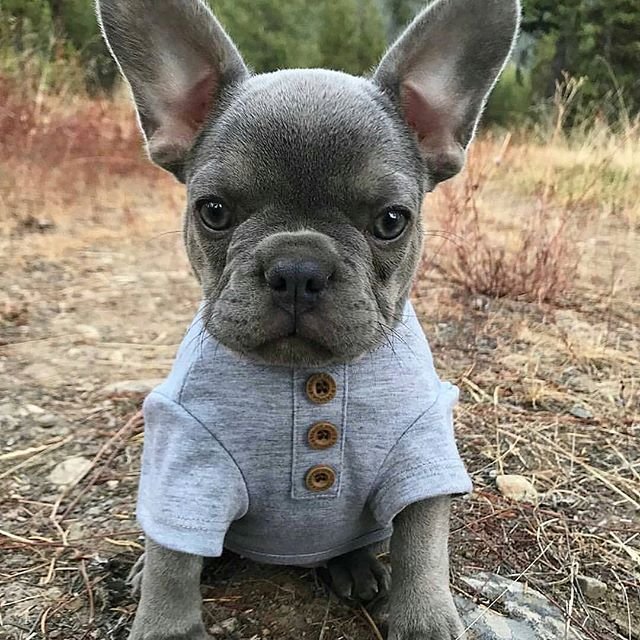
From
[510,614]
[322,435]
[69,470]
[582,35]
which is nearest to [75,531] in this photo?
[69,470]

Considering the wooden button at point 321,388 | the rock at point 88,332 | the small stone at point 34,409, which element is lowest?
the rock at point 88,332

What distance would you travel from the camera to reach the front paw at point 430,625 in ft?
6.24

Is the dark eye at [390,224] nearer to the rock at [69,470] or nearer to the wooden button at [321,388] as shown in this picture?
the wooden button at [321,388]

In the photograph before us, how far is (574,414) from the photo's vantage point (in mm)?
3277

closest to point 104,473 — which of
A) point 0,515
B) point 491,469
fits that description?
point 0,515

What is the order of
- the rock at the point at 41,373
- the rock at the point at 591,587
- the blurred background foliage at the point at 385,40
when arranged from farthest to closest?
the blurred background foliage at the point at 385,40, the rock at the point at 41,373, the rock at the point at 591,587

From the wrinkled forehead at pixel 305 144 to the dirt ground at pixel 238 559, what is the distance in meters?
1.05

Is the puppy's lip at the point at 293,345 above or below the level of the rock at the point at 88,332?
above

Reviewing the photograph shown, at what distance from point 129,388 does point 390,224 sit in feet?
6.26

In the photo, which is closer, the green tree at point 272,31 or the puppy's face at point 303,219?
the puppy's face at point 303,219

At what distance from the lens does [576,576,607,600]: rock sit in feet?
7.38

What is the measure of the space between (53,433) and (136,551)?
0.85m

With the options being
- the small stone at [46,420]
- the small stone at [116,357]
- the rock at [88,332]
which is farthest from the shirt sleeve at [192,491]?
the rock at [88,332]

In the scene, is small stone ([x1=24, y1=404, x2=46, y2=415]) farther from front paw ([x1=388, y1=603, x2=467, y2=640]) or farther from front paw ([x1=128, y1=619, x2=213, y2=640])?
front paw ([x1=388, y1=603, x2=467, y2=640])
